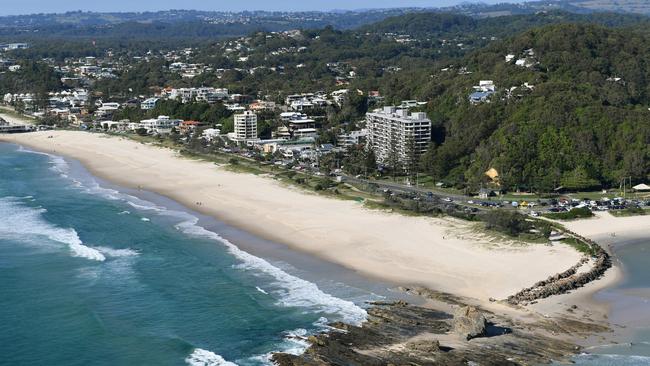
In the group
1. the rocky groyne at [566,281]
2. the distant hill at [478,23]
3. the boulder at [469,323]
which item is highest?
the distant hill at [478,23]

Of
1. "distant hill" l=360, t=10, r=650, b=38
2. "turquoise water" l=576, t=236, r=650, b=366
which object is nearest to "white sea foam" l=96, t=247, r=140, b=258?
"turquoise water" l=576, t=236, r=650, b=366

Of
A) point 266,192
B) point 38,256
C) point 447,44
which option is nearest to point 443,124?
point 266,192

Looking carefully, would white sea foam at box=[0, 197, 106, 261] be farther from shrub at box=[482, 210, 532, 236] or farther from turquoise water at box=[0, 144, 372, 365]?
shrub at box=[482, 210, 532, 236]

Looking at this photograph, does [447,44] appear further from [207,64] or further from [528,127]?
[528,127]

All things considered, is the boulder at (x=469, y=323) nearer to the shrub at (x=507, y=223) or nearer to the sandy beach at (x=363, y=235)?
the sandy beach at (x=363, y=235)

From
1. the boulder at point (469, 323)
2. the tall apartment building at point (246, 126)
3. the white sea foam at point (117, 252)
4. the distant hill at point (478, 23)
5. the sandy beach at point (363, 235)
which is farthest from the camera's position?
the distant hill at point (478, 23)

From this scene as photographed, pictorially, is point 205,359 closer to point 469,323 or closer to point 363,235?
point 469,323

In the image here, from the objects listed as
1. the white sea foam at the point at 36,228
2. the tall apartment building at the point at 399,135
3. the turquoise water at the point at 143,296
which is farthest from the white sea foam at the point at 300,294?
the tall apartment building at the point at 399,135
